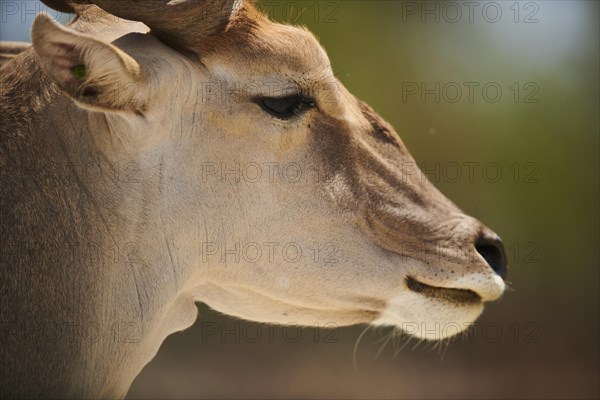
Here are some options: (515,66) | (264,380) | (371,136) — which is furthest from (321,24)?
(371,136)

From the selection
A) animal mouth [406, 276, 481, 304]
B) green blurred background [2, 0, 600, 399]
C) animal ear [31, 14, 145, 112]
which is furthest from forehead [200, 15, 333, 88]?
green blurred background [2, 0, 600, 399]

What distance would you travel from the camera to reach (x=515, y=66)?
483 inches

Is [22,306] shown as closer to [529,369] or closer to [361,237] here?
[361,237]

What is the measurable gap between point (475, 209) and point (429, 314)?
7623 mm

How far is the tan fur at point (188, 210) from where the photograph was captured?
3975 mm

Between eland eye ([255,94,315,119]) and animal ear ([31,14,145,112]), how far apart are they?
2.08 ft

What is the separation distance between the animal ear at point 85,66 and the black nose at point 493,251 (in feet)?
6.41

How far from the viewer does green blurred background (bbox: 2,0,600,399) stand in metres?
12.1

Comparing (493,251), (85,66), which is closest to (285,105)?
(85,66)

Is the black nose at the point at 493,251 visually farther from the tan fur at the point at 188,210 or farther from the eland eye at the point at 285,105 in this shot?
the eland eye at the point at 285,105

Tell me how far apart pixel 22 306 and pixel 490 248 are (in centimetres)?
237

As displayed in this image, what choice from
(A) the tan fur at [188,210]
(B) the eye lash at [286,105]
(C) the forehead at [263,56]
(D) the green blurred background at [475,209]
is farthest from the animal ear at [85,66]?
(D) the green blurred background at [475,209]

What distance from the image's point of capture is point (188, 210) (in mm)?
4215

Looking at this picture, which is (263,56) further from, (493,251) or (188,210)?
(493,251)
